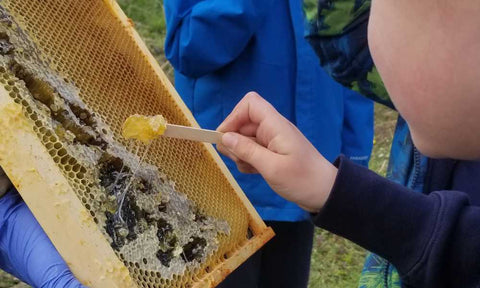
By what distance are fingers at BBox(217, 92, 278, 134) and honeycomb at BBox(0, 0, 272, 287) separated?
0.37ft

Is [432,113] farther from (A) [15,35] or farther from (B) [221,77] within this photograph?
(B) [221,77]

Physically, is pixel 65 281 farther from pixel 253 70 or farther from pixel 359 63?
pixel 253 70

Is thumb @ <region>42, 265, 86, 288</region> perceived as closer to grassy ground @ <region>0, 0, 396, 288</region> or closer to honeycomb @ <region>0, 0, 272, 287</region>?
honeycomb @ <region>0, 0, 272, 287</region>

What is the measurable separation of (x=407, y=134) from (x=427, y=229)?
0.31 metres

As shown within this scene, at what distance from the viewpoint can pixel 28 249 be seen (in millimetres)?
1011

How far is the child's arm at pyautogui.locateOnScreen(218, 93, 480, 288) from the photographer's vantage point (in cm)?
102

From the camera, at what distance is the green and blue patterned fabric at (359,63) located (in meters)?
1.28

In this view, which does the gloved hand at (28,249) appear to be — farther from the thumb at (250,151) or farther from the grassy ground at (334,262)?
the grassy ground at (334,262)

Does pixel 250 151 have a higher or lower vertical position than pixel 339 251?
higher

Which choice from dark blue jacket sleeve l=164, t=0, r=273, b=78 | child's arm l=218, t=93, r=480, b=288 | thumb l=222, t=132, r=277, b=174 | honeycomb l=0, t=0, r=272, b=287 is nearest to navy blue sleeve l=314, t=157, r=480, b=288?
child's arm l=218, t=93, r=480, b=288

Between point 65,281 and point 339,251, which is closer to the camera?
point 65,281

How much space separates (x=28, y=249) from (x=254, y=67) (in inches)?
40.3

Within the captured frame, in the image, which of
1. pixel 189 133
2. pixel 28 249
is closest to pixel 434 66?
pixel 189 133

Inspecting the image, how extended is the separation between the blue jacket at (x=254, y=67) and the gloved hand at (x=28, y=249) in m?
0.83
